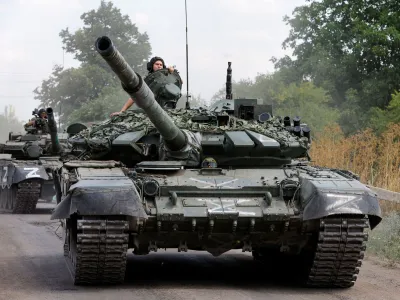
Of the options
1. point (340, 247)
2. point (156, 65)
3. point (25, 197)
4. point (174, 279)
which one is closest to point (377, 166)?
point (25, 197)

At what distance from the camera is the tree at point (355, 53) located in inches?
1266

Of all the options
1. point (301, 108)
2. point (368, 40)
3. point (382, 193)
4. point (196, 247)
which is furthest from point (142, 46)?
point (196, 247)

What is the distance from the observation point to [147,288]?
11.6m

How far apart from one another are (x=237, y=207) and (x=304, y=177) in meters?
1.11

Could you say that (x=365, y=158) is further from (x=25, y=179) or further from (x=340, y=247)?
(x=340, y=247)

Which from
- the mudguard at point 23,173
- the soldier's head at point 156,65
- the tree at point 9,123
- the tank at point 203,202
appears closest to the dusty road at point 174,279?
the tank at point 203,202

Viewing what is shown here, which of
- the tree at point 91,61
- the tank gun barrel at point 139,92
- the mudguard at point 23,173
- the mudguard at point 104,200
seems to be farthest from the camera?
the tree at point 91,61

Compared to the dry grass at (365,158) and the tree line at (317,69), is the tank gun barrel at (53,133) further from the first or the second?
the tree line at (317,69)

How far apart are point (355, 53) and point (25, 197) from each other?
16.5 meters

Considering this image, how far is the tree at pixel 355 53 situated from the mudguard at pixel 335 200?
19998mm

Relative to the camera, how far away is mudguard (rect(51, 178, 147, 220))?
36.7 ft

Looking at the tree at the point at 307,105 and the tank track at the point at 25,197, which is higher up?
the tree at the point at 307,105

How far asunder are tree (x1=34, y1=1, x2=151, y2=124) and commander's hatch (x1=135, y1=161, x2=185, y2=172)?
38665mm

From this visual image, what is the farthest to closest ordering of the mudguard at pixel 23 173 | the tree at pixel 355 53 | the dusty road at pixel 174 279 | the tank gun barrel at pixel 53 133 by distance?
the tree at pixel 355 53, the mudguard at pixel 23 173, the tank gun barrel at pixel 53 133, the dusty road at pixel 174 279
